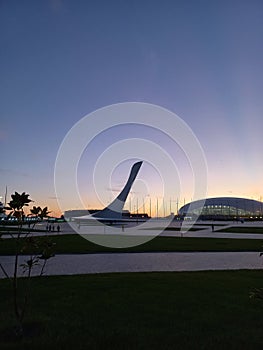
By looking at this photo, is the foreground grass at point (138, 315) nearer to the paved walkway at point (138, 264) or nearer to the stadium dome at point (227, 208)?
the paved walkway at point (138, 264)

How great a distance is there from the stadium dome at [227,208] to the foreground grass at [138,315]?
146 m

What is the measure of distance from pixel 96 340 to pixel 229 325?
205 cm

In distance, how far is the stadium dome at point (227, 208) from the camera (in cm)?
15412

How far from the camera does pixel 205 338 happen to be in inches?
180

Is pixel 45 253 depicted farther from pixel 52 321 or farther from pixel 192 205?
pixel 192 205

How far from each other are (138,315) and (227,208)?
518 ft

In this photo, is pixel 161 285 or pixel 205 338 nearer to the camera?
pixel 205 338

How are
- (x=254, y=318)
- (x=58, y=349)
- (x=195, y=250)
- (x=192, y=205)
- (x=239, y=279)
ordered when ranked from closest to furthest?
(x=58, y=349) < (x=254, y=318) < (x=239, y=279) < (x=195, y=250) < (x=192, y=205)

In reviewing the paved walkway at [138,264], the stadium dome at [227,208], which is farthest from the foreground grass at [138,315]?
the stadium dome at [227,208]

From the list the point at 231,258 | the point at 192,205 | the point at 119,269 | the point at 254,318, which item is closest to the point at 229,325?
the point at 254,318

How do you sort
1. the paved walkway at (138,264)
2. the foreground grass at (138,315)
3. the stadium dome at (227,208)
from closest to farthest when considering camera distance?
the foreground grass at (138,315) → the paved walkway at (138,264) → the stadium dome at (227,208)

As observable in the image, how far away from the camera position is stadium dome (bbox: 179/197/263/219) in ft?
506

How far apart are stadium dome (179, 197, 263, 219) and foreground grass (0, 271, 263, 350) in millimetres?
146014

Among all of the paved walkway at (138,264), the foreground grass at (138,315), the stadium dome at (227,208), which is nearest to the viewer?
the foreground grass at (138,315)
